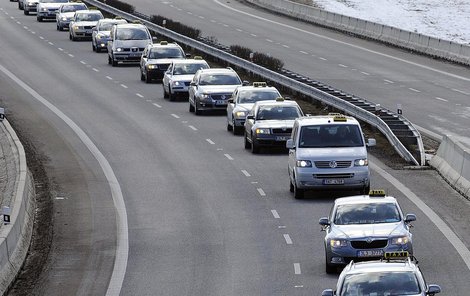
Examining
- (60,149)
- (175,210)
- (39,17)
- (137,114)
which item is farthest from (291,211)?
(39,17)

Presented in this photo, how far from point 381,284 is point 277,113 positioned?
21.1 meters

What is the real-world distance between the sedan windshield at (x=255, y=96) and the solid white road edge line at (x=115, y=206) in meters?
4.89

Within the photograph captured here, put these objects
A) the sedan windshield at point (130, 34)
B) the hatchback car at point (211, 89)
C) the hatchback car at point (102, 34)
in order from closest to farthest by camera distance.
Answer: the hatchback car at point (211, 89) < the sedan windshield at point (130, 34) < the hatchback car at point (102, 34)

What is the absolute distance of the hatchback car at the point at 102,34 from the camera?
6825 centimetres

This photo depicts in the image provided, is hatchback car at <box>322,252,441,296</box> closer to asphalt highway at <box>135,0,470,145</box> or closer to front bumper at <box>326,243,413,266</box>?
front bumper at <box>326,243,413,266</box>

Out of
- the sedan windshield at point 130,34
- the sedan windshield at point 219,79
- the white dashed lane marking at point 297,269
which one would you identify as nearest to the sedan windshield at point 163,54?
the sedan windshield at point 130,34

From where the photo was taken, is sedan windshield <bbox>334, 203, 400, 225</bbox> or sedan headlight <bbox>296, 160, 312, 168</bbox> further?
sedan headlight <bbox>296, 160, 312, 168</bbox>

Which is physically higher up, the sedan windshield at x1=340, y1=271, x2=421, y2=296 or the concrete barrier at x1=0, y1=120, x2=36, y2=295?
the sedan windshield at x1=340, y1=271, x2=421, y2=296

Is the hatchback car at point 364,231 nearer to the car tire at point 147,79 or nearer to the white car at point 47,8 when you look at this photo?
the car tire at point 147,79

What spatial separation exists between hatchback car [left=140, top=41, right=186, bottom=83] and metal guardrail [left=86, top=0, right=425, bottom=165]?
9.04ft

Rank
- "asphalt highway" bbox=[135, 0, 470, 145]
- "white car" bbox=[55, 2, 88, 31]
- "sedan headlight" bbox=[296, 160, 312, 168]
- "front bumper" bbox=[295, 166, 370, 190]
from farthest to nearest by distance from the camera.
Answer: "white car" bbox=[55, 2, 88, 31]
"asphalt highway" bbox=[135, 0, 470, 145]
"sedan headlight" bbox=[296, 160, 312, 168]
"front bumper" bbox=[295, 166, 370, 190]

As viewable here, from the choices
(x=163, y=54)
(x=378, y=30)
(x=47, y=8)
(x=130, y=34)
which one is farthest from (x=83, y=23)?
(x=163, y=54)

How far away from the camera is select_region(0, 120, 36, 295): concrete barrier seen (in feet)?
77.4

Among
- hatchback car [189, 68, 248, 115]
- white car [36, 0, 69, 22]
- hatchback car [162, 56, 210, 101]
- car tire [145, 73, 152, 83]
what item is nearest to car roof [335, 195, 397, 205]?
hatchback car [189, 68, 248, 115]
